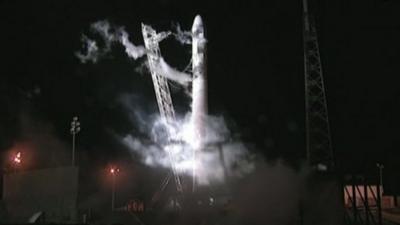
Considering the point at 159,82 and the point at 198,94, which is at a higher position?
the point at 159,82

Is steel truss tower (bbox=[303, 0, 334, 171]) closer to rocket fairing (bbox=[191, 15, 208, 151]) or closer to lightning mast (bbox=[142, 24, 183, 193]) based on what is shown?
rocket fairing (bbox=[191, 15, 208, 151])

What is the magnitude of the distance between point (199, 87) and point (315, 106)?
1508 centimetres

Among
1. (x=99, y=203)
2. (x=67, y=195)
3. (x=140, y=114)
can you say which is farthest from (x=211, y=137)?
(x=67, y=195)

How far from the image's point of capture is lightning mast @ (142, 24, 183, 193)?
180ft

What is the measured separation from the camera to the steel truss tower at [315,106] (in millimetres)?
41406

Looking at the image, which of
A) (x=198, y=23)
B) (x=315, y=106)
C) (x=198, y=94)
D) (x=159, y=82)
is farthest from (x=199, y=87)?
(x=315, y=106)

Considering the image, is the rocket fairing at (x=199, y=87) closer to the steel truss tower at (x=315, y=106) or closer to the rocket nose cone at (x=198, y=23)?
the rocket nose cone at (x=198, y=23)

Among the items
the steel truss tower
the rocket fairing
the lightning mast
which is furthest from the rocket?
the steel truss tower

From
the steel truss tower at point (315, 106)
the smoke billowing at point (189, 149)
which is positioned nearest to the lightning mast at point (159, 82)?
the smoke billowing at point (189, 149)

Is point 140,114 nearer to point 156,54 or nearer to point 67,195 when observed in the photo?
point 156,54

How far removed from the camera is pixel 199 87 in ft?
178

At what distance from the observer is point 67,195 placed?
34750 millimetres

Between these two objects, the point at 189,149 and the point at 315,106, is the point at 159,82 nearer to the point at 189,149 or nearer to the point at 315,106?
the point at 189,149

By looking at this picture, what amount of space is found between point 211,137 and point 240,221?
1968cm
